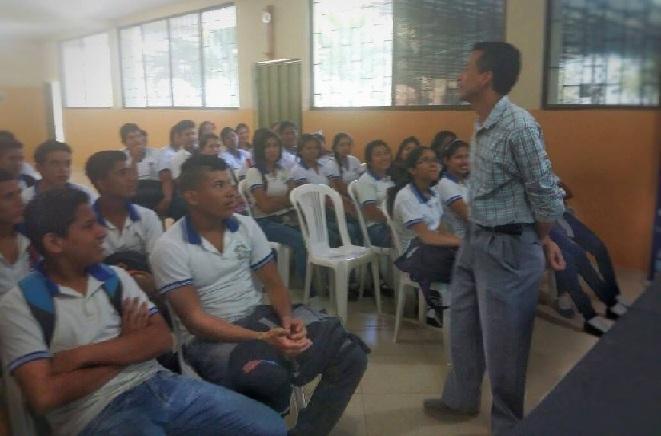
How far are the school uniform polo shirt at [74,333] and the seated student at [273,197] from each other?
2.02 meters

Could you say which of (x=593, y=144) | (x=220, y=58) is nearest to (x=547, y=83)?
(x=593, y=144)

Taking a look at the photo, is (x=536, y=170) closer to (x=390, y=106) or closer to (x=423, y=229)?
Answer: (x=423, y=229)

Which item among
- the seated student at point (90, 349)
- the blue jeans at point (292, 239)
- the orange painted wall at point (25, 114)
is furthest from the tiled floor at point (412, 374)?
the orange painted wall at point (25, 114)

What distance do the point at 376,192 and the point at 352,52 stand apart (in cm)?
242

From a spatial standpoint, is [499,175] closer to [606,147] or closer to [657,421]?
[657,421]

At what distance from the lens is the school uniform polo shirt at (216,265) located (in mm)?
1852

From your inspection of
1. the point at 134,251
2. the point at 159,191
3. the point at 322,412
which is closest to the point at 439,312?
the point at 322,412

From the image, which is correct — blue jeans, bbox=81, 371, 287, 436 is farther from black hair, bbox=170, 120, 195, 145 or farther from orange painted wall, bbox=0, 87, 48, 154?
black hair, bbox=170, 120, 195, 145

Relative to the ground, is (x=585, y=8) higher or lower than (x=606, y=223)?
higher

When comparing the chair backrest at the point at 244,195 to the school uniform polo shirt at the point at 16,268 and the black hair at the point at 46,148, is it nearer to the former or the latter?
the black hair at the point at 46,148

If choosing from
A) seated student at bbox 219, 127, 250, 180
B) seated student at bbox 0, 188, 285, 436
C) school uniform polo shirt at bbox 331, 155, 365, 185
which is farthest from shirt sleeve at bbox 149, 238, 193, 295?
seated student at bbox 219, 127, 250, 180

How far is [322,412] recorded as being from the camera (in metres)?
1.91

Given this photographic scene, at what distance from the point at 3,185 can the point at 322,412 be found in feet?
4.06

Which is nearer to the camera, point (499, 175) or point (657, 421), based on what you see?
point (657, 421)
